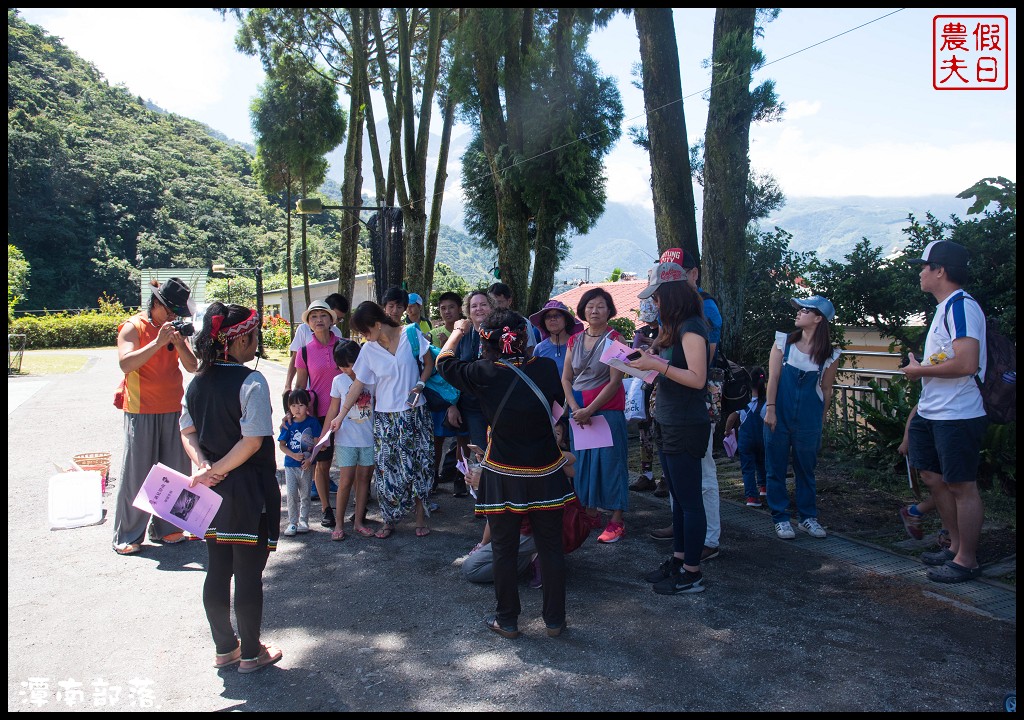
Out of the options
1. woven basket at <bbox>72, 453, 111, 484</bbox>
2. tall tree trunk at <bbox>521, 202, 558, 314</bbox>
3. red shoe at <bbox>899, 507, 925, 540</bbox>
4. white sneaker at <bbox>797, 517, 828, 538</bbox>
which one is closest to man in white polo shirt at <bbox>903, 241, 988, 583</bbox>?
red shoe at <bbox>899, 507, 925, 540</bbox>

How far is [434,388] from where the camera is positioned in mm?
6094

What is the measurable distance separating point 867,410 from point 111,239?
67829mm

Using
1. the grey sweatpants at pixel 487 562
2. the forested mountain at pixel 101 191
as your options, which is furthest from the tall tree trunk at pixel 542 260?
the forested mountain at pixel 101 191

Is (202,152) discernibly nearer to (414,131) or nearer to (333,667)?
(414,131)

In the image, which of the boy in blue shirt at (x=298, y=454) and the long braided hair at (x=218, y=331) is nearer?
the long braided hair at (x=218, y=331)

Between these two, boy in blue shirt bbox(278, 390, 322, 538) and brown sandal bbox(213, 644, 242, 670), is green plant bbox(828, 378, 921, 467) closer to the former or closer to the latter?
boy in blue shirt bbox(278, 390, 322, 538)

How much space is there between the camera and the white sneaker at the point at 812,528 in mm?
5625

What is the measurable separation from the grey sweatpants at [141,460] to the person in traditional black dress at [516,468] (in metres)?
2.86

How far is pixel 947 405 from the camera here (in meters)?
4.58

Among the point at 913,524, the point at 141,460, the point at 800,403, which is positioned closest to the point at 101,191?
the point at 141,460

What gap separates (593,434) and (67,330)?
131ft

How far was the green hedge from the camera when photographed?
37000 millimetres

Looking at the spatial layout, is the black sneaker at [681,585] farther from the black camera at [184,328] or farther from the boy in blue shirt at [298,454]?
the black camera at [184,328]

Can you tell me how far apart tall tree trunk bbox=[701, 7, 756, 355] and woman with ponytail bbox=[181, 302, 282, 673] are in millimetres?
6396
